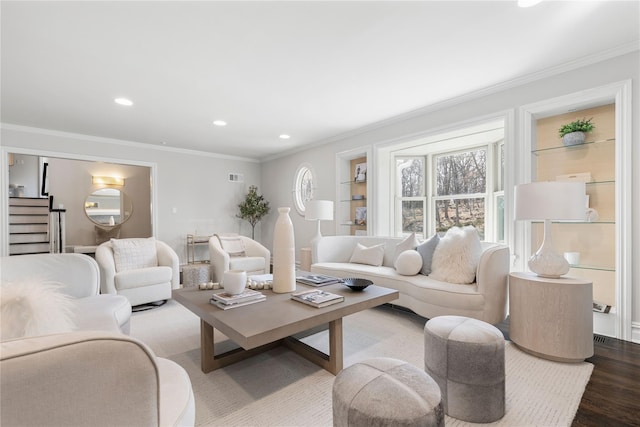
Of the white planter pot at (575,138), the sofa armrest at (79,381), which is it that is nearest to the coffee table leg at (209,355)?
the sofa armrest at (79,381)

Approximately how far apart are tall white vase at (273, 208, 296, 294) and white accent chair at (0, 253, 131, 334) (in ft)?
3.42

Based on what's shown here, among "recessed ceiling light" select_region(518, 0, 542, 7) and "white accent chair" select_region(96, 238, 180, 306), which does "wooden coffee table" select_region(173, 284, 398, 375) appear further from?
"recessed ceiling light" select_region(518, 0, 542, 7)

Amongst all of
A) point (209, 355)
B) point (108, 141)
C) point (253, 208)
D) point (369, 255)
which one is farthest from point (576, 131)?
point (108, 141)

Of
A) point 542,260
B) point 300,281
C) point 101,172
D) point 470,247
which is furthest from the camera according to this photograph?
point 101,172

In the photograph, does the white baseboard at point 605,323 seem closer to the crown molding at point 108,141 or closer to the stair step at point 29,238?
the crown molding at point 108,141

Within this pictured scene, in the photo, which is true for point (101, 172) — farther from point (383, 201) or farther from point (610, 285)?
point (610, 285)

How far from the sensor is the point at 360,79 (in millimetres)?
2895

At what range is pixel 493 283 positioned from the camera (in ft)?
7.97

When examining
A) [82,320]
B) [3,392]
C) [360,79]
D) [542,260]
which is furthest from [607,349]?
[82,320]

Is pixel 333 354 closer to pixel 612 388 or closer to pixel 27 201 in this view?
pixel 612 388

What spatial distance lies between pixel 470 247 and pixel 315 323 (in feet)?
5.99

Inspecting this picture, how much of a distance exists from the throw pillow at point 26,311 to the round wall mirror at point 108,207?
7.25 meters

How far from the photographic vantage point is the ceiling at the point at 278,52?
1938 millimetres

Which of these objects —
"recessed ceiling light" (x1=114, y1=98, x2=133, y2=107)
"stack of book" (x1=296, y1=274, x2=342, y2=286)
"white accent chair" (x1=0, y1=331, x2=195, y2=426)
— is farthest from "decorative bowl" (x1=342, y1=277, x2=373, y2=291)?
"recessed ceiling light" (x1=114, y1=98, x2=133, y2=107)
